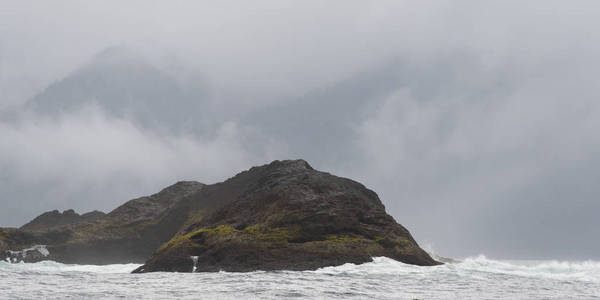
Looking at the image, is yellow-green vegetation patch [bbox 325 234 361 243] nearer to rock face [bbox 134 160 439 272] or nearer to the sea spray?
rock face [bbox 134 160 439 272]

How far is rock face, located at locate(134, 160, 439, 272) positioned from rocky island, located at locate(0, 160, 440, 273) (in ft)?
0.31

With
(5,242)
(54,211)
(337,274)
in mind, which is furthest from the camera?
Answer: (54,211)

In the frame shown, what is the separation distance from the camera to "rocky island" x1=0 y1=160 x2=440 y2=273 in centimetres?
5006

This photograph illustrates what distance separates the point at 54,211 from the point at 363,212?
105720mm

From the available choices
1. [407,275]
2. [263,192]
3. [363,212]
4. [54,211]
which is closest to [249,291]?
[407,275]

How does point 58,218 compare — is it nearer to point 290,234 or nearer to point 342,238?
point 290,234

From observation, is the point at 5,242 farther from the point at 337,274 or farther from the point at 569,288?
the point at 569,288

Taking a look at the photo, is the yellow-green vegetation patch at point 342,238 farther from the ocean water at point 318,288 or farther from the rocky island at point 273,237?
the ocean water at point 318,288

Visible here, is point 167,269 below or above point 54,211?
below

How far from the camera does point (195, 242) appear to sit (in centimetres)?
5719

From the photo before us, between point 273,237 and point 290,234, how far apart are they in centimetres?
201

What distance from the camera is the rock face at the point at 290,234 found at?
49531 mm

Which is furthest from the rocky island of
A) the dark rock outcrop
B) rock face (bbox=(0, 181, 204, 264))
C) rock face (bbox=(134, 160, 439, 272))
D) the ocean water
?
the dark rock outcrop

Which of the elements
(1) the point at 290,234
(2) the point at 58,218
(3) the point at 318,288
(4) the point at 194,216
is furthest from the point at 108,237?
(3) the point at 318,288
